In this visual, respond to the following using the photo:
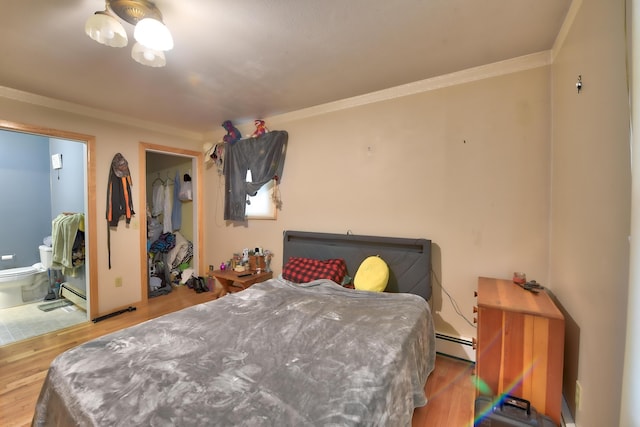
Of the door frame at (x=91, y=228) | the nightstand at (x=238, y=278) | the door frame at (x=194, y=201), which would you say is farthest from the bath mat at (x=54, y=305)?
the nightstand at (x=238, y=278)

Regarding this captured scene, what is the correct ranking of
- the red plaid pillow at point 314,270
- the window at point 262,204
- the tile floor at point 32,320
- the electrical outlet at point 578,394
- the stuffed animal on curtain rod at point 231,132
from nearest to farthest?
the electrical outlet at point 578,394 < the red plaid pillow at point 314,270 < the tile floor at point 32,320 < the window at point 262,204 < the stuffed animal on curtain rod at point 231,132

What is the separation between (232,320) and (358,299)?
977 millimetres

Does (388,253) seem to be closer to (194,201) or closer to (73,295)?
(194,201)

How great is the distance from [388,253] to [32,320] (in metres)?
4.08

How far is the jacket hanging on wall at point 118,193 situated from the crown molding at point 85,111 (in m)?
0.44

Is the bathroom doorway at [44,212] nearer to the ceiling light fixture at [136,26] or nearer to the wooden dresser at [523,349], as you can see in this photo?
the ceiling light fixture at [136,26]

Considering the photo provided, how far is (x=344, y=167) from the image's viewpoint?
8.83ft

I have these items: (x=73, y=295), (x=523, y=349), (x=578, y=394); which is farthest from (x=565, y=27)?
(x=73, y=295)

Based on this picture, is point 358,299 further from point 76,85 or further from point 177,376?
point 76,85

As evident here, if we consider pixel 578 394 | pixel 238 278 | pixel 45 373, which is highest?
pixel 238 278

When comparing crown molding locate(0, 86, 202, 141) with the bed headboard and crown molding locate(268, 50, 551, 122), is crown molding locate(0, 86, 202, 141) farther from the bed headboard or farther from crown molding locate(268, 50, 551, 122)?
the bed headboard

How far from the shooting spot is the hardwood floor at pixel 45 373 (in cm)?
160

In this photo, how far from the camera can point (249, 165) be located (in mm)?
3234

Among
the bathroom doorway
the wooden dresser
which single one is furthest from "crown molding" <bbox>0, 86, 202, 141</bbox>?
the wooden dresser
